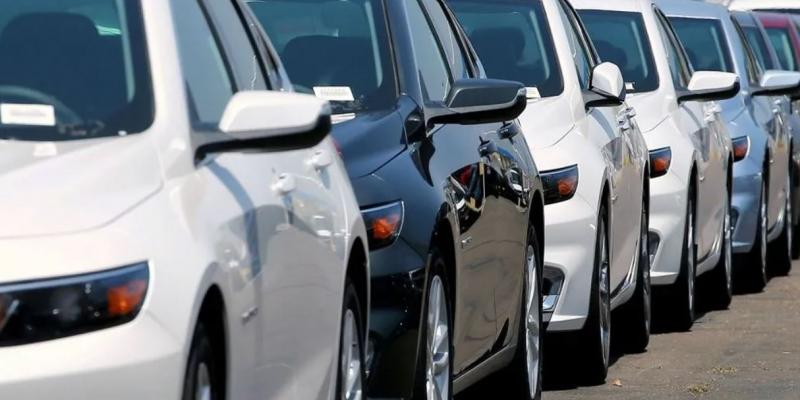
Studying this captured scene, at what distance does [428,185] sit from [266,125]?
242cm

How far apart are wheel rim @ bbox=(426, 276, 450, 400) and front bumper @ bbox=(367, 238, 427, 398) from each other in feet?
0.62

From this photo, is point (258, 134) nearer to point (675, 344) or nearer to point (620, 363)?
point (620, 363)

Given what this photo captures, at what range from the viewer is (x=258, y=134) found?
200 inches

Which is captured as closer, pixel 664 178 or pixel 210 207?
pixel 210 207

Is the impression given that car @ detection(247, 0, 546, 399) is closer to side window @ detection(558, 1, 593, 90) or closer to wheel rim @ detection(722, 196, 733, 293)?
side window @ detection(558, 1, 593, 90)

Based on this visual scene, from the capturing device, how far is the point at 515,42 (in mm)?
11594

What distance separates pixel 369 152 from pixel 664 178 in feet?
19.8

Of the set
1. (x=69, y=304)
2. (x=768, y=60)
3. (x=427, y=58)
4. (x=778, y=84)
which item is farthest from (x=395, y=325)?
(x=768, y=60)

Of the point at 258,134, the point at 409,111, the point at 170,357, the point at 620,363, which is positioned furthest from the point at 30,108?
the point at 620,363

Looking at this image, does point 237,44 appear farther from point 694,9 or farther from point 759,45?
point 759,45

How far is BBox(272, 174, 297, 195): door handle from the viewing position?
558 cm

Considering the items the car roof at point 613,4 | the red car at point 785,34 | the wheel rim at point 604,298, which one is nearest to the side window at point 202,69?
the wheel rim at point 604,298

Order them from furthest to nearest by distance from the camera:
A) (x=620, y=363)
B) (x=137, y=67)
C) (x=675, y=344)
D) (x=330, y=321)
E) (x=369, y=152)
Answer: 1. (x=675, y=344)
2. (x=620, y=363)
3. (x=369, y=152)
4. (x=330, y=321)
5. (x=137, y=67)

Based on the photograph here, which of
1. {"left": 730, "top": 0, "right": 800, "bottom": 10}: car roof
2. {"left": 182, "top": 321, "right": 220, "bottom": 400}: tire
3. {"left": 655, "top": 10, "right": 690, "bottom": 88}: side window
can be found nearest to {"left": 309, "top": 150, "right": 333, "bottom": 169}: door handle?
{"left": 182, "top": 321, "right": 220, "bottom": 400}: tire
